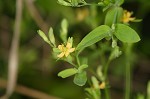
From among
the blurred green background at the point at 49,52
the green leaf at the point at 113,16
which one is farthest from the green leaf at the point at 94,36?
the blurred green background at the point at 49,52

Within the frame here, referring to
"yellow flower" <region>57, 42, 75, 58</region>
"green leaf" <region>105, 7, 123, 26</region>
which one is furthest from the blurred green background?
"yellow flower" <region>57, 42, 75, 58</region>

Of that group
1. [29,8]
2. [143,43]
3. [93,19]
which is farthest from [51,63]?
[93,19]

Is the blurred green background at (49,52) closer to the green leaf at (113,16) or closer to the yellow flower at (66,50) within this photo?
the green leaf at (113,16)

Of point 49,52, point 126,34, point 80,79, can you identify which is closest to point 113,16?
point 126,34

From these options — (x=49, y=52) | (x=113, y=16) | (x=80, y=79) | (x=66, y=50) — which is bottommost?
(x=80, y=79)

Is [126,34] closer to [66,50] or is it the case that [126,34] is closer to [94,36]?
[94,36]

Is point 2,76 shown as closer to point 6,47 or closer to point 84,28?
point 6,47
